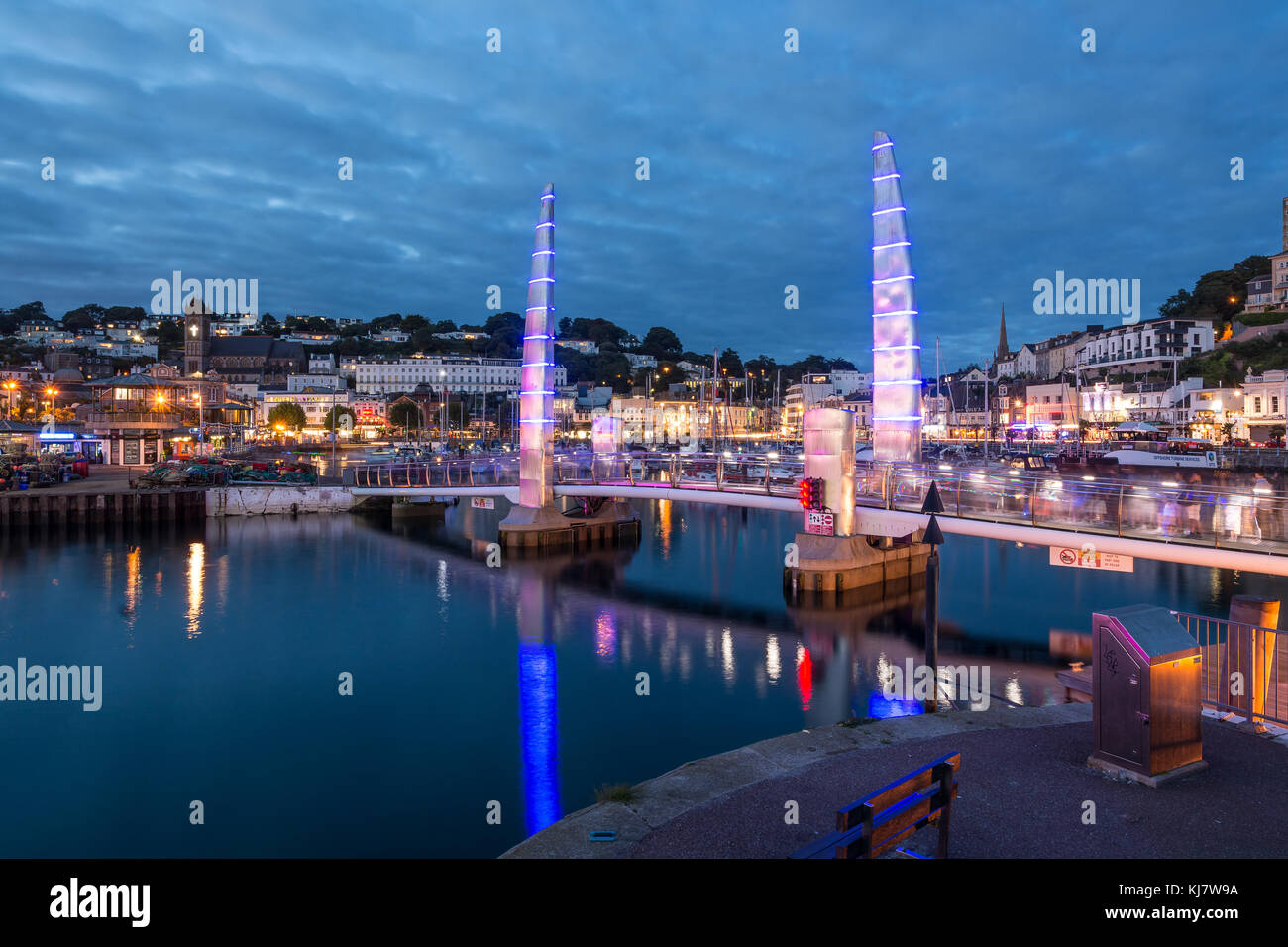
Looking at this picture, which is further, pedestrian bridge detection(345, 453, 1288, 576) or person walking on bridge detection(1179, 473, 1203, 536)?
person walking on bridge detection(1179, 473, 1203, 536)

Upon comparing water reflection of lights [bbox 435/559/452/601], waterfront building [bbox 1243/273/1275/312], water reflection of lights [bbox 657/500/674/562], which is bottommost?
water reflection of lights [bbox 435/559/452/601]

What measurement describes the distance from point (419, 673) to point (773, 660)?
950 centimetres

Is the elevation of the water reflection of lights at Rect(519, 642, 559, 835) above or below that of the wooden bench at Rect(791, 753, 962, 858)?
below

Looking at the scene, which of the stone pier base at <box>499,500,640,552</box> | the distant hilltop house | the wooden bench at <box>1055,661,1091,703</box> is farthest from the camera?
the distant hilltop house

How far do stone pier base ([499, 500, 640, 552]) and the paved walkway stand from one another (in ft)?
98.1

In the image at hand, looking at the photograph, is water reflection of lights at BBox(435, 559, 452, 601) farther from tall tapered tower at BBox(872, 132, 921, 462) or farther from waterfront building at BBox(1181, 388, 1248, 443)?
waterfront building at BBox(1181, 388, 1248, 443)

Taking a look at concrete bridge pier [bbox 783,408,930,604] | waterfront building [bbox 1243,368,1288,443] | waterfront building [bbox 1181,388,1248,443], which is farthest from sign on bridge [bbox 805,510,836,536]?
waterfront building [bbox 1181,388,1248,443]

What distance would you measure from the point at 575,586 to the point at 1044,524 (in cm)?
1765

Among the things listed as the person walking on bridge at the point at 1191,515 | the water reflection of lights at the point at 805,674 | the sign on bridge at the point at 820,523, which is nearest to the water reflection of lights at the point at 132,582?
the water reflection of lights at the point at 805,674

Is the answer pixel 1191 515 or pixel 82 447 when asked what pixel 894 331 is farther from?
pixel 82 447

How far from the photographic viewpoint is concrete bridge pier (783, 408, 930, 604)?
26.1 metres

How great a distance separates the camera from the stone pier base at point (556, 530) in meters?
39.2

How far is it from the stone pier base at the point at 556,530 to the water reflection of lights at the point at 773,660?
58.7 feet
